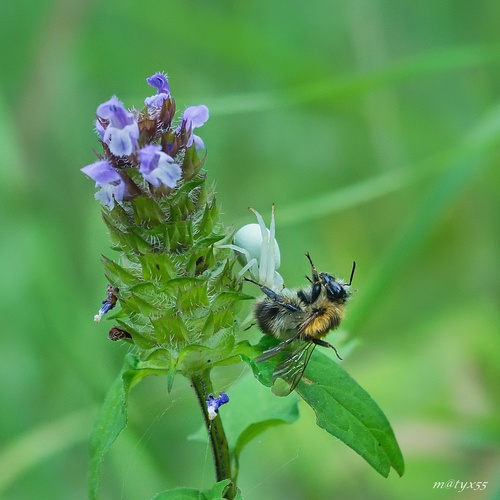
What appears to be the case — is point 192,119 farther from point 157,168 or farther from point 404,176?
point 404,176

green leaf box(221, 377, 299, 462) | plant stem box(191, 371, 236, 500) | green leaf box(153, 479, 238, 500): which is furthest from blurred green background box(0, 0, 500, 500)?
green leaf box(153, 479, 238, 500)

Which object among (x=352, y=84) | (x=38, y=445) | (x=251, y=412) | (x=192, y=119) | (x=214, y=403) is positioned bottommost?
(x=214, y=403)

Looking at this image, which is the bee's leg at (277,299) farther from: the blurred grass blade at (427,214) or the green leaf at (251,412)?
the blurred grass blade at (427,214)

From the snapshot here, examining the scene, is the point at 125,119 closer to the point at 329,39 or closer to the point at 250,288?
the point at 250,288

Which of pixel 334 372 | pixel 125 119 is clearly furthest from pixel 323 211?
pixel 125 119

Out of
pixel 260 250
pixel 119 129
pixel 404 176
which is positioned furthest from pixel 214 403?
pixel 404 176

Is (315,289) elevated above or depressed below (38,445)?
below

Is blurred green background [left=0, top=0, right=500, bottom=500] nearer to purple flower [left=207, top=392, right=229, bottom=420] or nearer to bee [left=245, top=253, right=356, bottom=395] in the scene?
bee [left=245, top=253, right=356, bottom=395]
